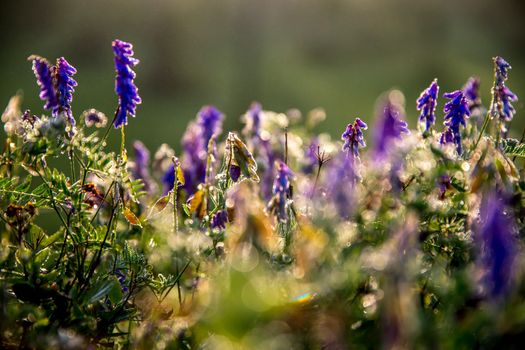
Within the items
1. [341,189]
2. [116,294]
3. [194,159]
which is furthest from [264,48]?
[341,189]

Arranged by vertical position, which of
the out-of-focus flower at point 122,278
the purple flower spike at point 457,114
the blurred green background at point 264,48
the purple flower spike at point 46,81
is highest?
the blurred green background at point 264,48

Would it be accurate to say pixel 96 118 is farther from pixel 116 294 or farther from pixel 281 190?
pixel 281 190

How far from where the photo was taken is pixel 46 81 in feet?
5.44

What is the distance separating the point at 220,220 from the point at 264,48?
10471 millimetres

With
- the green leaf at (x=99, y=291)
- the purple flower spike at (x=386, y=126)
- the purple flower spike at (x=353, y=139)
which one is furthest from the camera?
the purple flower spike at (x=353, y=139)

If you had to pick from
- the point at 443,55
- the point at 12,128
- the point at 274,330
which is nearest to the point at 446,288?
the point at 274,330

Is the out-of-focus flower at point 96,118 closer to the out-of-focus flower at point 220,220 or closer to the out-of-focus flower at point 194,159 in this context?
the out-of-focus flower at point 220,220

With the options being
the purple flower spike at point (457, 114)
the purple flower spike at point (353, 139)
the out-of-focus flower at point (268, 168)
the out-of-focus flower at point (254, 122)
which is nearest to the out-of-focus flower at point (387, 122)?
the purple flower spike at point (353, 139)

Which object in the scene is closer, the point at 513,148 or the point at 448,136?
the point at 513,148

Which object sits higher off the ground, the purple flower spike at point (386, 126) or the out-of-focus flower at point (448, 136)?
the out-of-focus flower at point (448, 136)

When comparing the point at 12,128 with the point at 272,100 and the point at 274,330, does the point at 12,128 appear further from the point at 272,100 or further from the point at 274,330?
the point at 272,100

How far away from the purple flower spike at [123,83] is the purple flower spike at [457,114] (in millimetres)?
895

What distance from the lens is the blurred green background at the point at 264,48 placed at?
1000cm

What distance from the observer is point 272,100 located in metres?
9.88
